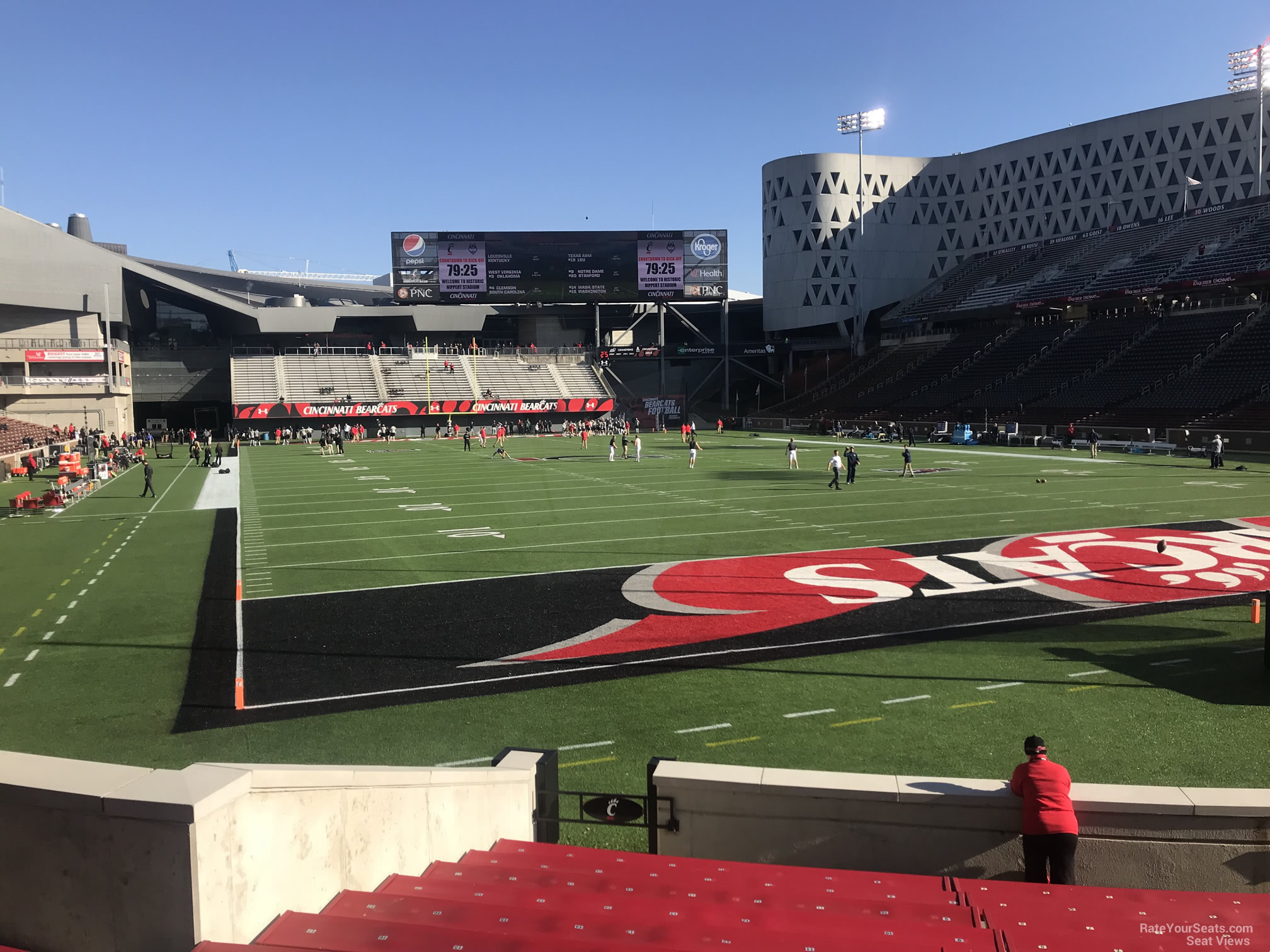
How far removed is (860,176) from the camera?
75.9 metres

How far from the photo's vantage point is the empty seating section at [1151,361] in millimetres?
52875

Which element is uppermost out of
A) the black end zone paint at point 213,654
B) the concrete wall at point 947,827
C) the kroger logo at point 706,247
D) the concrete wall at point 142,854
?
the kroger logo at point 706,247

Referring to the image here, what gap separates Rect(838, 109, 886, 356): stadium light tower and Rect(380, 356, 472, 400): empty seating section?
112 feet

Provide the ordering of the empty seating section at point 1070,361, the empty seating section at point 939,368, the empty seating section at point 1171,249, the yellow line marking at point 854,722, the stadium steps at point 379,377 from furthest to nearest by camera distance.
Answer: the stadium steps at point 379,377, the empty seating section at point 939,368, the empty seating section at point 1171,249, the empty seating section at point 1070,361, the yellow line marking at point 854,722

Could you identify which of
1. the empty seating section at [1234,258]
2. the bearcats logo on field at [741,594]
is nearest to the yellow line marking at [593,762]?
the bearcats logo on field at [741,594]

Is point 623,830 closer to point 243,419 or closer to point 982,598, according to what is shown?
point 982,598

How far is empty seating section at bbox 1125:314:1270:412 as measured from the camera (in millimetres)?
46906

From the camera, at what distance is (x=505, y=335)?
86750 millimetres

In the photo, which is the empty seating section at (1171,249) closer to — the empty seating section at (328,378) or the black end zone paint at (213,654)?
the empty seating section at (328,378)

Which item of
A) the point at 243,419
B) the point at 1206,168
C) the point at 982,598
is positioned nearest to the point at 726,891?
the point at 982,598

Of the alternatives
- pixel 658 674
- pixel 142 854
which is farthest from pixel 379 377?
pixel 142 854

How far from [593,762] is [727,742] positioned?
4.31 feet

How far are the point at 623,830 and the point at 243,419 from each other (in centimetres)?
6796

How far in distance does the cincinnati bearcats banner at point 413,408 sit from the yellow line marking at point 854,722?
214 feet
